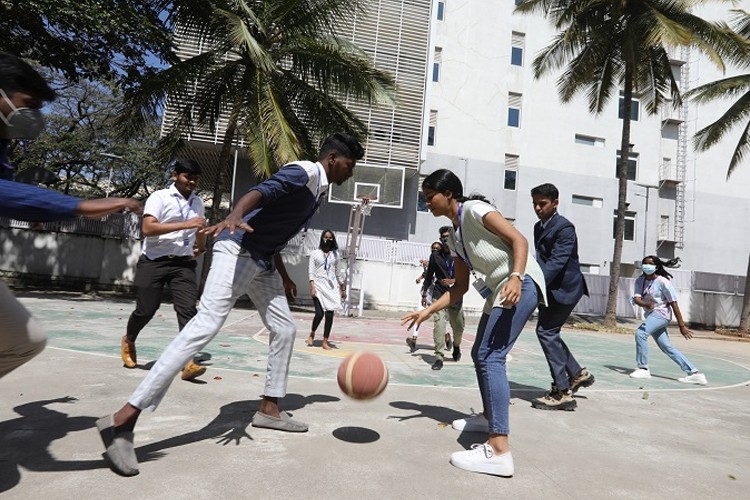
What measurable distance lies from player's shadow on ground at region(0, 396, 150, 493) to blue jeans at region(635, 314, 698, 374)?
6.94 m

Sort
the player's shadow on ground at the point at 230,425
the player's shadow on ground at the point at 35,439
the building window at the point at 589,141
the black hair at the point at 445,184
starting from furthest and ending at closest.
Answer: the building window at the point at 589,141 → the black hair at the point at 445,184 → the player's shadow on ground at the point at 230,425 → the player's shadow on ground at the point at 35,439

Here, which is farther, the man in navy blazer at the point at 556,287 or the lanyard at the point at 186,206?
the lanyard at the point at 186,206

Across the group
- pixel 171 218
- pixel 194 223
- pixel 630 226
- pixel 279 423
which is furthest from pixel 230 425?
pixel 630 226

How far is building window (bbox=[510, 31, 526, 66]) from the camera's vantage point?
1145 inches

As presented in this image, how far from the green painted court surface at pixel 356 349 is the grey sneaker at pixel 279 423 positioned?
1.60 metres

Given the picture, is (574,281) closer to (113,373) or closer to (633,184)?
(113,373)

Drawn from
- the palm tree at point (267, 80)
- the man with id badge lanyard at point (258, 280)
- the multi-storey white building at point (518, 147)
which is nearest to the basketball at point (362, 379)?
the man with id badge lanyard at point (258, 280)

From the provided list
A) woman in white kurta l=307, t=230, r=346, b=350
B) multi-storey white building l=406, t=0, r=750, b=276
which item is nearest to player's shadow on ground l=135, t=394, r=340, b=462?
woman in white kurta l=307, t=230, r=346, b=350

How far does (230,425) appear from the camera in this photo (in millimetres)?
3750

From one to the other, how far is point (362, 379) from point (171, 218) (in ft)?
9.50

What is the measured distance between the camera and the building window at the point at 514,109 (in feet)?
94.7

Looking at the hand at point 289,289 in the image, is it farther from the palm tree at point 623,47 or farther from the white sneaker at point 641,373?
the palm tree at point 623,47

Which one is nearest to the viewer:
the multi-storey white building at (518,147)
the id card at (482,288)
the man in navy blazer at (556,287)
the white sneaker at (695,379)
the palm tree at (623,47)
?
the id card at (482,288)

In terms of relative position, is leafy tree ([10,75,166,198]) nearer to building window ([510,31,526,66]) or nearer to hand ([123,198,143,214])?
building window ([510,31,526,66])
